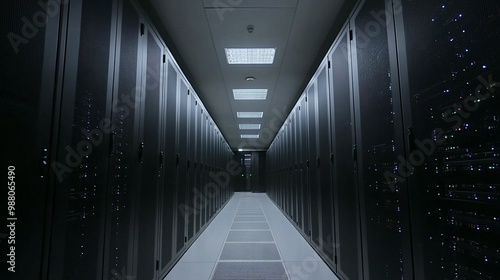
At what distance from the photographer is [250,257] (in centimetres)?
286

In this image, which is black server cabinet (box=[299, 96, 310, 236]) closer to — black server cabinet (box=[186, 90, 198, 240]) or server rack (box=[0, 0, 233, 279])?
black server cabinet (box=[186, 90, 198, 240])

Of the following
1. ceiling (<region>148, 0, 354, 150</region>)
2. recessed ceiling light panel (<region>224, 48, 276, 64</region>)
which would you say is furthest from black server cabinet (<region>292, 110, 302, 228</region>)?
recessed ceiling light panel (<region>224, 48, 276, 64</region>)

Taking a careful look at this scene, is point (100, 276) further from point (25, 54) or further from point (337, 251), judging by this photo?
point (337, 251)

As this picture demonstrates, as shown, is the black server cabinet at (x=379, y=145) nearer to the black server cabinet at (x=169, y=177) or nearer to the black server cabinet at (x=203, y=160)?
the black server cabinet at (x=169, y=177)

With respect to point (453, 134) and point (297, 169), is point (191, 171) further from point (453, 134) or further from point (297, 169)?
point (453, 134)

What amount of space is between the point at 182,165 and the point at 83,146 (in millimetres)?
1904

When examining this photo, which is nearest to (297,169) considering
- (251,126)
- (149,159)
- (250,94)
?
(250,94)

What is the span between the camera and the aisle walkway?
2.36m

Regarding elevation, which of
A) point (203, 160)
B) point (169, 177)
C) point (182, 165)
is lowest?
point (169, 177)

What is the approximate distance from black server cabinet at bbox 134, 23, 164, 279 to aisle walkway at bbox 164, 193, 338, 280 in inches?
21.2

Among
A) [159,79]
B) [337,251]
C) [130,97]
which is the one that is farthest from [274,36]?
[337,251]

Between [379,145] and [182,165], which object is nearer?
[379,145]

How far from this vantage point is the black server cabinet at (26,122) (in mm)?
788

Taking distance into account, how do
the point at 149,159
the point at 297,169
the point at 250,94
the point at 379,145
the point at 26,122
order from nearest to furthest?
the point at 26,122 < the point at 379,145 < the point at 149,159 < the point at 297,169 < the point at 250,94
